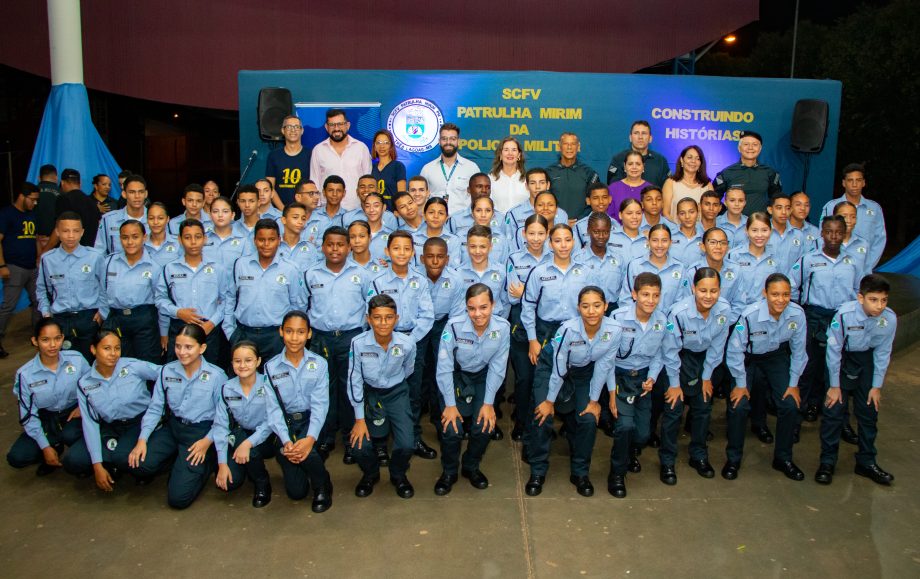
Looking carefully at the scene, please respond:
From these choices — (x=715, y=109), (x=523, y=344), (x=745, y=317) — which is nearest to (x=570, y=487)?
(x=523, y=344)

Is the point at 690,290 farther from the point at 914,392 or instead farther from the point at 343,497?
the point at 343,497

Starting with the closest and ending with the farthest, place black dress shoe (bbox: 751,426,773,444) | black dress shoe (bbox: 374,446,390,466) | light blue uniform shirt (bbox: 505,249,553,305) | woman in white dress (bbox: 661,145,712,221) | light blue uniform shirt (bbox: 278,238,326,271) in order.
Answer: black dress shoe (bbox: 374,446,390,466) < black dress shoe (bbox: 751,426,773,444) < light blue uniform shirt (bbox: 505,249,553,305) < light blue uniform shirt (bbox: 278,238,326,271) < woman in white dress (bbox: 661,145,712,221)

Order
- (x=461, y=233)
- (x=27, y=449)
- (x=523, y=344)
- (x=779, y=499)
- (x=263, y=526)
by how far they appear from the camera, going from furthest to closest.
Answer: (x=461, y=233) < (x=523, y=344) < (x=27, y=449) < (x=779, y=499) < (x=263, y=526)

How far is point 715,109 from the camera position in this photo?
9.08 m

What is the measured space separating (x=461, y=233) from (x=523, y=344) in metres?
1.39

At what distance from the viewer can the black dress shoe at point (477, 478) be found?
197 inches

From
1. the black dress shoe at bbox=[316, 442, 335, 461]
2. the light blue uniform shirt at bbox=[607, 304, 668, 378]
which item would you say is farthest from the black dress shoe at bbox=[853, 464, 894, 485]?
the black dress shoe at bbox=[316, 442, 335, 461]

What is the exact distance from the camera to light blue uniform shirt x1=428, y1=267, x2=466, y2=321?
567 cm

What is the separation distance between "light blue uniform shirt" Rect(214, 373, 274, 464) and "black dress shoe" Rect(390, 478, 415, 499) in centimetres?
87

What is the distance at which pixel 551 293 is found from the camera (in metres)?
5.55

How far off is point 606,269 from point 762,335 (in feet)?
4.10

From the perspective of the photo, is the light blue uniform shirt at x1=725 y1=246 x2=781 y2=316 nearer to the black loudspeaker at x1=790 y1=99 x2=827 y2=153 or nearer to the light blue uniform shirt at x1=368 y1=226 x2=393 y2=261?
the light blue uniform shirt at x1=368 y1=226 x2=393 y2=261

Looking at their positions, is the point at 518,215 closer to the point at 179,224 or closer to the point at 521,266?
the point at 521,266

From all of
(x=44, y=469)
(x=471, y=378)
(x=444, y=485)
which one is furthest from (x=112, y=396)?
(x=471, y=378)
